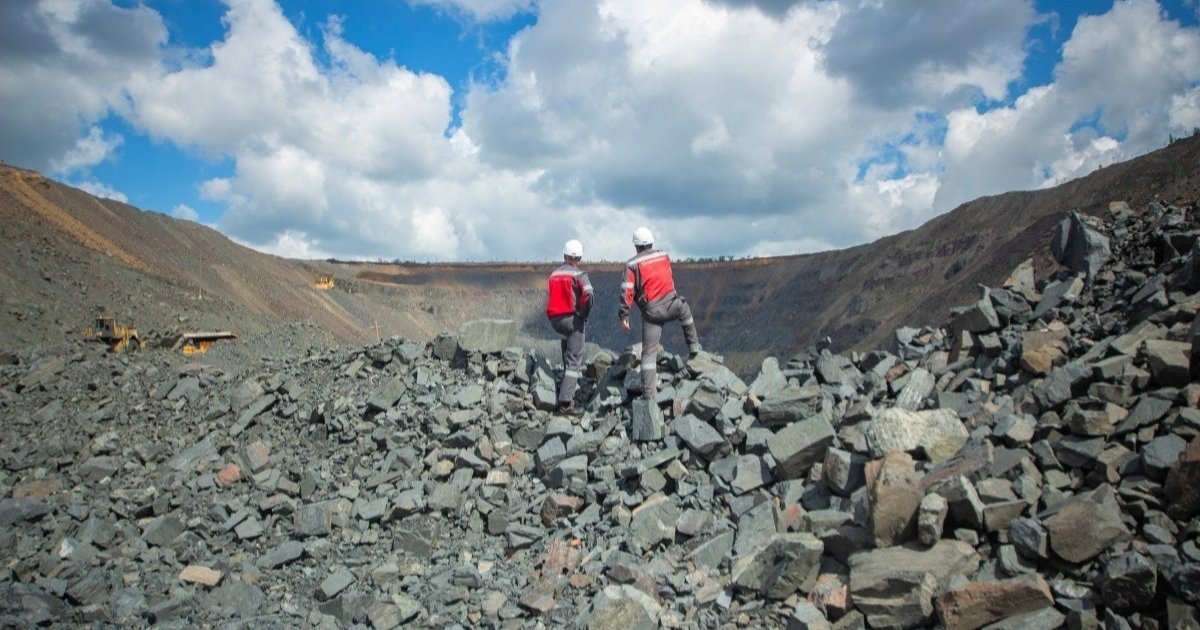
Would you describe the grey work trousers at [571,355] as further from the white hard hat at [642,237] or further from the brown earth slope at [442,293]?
the brown earth slope at [442,293]

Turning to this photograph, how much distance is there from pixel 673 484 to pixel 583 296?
8.02 ft

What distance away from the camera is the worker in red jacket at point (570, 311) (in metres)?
7.69

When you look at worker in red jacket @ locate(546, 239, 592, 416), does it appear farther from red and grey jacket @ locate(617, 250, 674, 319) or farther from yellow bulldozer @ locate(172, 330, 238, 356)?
yellow bulldozer @ locate(172, 330, 238, 356)

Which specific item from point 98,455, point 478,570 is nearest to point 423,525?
point 478,570

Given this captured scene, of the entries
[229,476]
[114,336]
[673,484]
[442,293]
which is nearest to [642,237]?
[673,484]

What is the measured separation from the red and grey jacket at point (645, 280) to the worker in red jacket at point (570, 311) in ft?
1.63

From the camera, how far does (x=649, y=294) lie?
744 centimetres

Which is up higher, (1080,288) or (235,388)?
(1080,288)

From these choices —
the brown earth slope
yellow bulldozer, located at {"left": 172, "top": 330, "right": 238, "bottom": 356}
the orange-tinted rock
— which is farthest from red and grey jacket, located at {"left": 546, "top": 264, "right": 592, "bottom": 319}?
yellow bulldozer, located at {"left": 172, "top": 330, "right": 238, "bottom": 356}

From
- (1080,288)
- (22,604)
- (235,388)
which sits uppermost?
(1080,288)

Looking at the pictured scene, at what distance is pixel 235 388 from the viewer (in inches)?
379

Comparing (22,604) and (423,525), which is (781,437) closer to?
(423,525)

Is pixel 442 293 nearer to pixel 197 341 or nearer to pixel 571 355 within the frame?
pixel 197 341

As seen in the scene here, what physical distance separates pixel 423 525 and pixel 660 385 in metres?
2.90
